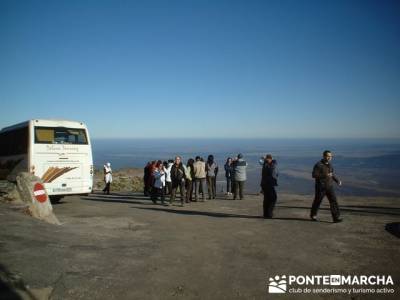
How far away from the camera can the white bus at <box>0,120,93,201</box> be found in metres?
14.7

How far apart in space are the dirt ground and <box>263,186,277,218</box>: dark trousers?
0.40 metres

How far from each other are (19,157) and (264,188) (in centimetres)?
1032

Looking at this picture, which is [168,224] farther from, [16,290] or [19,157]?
[19,157]

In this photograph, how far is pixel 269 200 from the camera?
40.0 feet

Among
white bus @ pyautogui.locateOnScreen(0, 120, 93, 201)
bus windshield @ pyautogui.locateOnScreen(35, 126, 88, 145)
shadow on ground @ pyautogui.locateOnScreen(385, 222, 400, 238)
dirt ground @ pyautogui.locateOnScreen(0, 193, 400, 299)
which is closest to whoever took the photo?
dirt ground @ pyautogui.locateOnScreen(0, 193, 400, 299)

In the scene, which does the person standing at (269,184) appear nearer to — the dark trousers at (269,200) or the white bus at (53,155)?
the dark trousers at (269,200)

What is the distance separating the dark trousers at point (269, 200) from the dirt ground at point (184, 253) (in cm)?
40

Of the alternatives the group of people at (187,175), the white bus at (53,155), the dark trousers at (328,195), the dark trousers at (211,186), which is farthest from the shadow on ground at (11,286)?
the dark trousers at (211,186)

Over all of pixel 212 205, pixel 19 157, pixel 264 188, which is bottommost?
pixel 212 205

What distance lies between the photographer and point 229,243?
29.4 ft

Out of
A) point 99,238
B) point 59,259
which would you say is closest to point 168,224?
point 99,238

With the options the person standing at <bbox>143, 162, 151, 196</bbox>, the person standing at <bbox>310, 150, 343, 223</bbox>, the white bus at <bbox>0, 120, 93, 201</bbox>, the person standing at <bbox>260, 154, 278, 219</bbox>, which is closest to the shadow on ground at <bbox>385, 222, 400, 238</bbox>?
the person standing at <bbox>310, 150, 343, 223</bbox>

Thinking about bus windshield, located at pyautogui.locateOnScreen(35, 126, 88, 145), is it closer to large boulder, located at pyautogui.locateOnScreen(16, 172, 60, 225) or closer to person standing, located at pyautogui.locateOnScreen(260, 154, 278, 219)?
large boulder, located at pyautogui.locateOnScreen(16, 172, 60, 225)

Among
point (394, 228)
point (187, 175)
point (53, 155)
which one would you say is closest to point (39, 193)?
point (53, 155)
